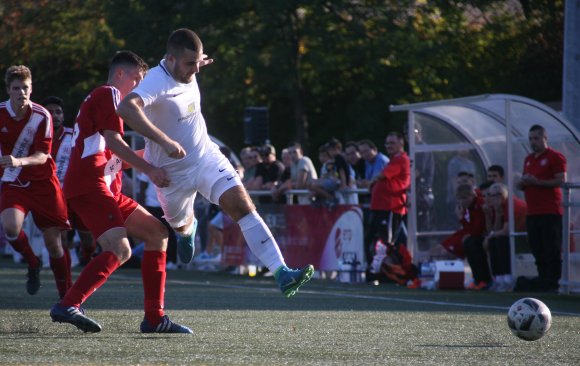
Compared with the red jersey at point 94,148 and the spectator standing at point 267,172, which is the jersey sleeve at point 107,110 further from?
the spectator standing at point 267,172

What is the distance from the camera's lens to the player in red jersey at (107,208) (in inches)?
333

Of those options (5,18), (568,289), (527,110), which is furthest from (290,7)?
(568,289)

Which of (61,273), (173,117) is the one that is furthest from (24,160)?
(173,117)

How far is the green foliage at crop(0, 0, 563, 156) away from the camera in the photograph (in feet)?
108

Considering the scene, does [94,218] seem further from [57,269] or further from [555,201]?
[555,201]

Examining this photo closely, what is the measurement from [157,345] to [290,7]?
2481 centimetres

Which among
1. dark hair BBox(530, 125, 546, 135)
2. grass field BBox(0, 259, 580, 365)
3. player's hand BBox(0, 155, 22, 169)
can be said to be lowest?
grass field BBox(0, 259, 580, 365)

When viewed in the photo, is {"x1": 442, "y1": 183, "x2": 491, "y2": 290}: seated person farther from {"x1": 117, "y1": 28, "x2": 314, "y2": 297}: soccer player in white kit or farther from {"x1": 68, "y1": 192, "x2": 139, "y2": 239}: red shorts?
{"x1": 68, "y1": 192, "x2": 139, "y2": 239}: red shorts

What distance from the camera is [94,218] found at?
852 centimetres

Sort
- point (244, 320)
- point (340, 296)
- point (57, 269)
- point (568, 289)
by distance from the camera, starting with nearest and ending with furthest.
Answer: point (244, 320)
point (57, 269)
point (340, 296)
point (568, 289)

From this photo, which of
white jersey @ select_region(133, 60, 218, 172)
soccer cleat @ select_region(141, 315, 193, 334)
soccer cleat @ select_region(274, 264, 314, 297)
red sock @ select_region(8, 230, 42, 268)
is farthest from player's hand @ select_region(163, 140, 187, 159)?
red sock @ select_region(8, 230, 42, 268)

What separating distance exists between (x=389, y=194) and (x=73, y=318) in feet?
31.2

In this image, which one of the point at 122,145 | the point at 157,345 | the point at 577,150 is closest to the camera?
the point at 157,345

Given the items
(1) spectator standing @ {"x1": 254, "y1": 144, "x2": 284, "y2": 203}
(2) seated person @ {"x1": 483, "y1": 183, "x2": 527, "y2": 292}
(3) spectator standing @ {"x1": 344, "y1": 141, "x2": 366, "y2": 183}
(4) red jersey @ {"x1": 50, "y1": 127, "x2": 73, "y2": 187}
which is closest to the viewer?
(4) red jersey @ {"x1": 50, "y1": 127, "x2": 73, "y2": 187}
